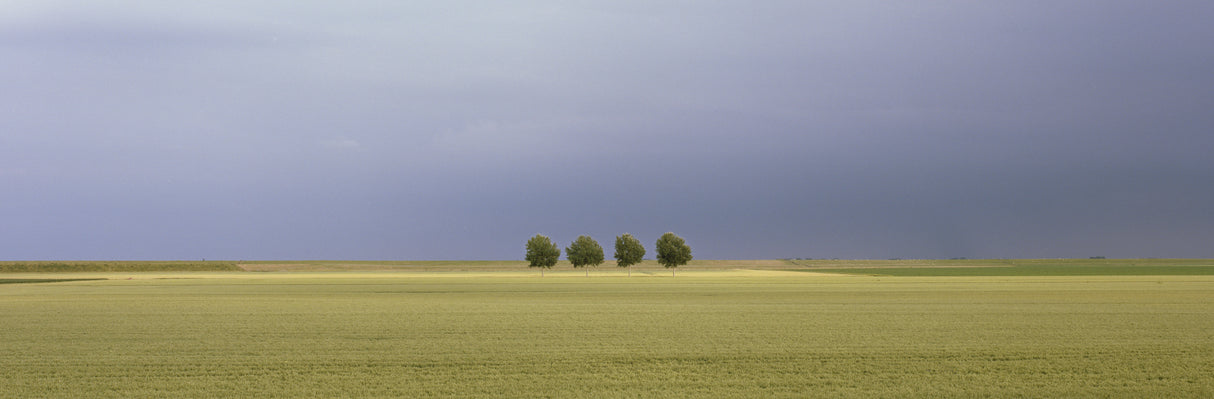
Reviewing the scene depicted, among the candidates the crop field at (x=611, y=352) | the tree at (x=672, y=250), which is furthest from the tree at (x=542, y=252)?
the crop field at (x=611, y=352)

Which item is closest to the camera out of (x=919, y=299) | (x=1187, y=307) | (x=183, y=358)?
(x=183, y=358)

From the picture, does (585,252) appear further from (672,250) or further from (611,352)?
(611,352)

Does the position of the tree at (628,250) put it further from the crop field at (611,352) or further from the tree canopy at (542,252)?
the crop field at (611,352)

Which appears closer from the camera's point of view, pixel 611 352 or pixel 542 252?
pixel 611 352

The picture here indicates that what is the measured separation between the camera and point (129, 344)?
20703 millimetres

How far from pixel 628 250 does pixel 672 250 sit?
6.89m

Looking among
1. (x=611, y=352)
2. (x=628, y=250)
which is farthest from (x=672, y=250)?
(x=611, y=352)

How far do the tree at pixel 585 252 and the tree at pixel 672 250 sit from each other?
29.2ft

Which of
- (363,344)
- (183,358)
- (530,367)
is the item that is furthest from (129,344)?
(530,367)

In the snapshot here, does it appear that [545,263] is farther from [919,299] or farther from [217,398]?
[217,398]

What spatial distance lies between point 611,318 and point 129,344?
14220mm

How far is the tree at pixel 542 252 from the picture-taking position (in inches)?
4911

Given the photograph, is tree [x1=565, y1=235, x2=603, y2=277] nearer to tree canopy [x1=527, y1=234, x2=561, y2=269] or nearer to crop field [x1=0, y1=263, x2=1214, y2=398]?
tree canopy [x1=527, y1=234, x2=561, y2=269]

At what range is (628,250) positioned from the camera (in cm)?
12550
